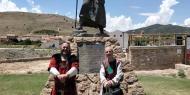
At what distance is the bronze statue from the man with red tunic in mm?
3950

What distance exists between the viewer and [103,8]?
11.0 m

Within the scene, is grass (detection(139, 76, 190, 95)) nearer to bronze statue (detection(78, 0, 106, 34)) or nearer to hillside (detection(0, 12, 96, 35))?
bronze statue (detection(78, 0, 106, 34))

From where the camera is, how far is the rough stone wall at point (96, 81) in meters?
10.4

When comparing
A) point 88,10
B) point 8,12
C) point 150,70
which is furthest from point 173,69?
point 8,12

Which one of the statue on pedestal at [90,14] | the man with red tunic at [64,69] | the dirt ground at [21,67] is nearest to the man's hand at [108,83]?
the man with red tunic at [64,69]

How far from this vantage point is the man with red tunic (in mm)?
6823

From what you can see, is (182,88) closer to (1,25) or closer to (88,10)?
(88,10)

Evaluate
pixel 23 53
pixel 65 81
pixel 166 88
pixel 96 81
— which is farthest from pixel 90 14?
pixel 23 53

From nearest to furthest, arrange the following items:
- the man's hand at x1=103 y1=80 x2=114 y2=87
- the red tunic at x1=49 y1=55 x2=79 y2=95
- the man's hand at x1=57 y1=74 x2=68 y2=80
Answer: the man's hand at x1=57 y1=74 x2=68 y2=80, the red tunic at x1=49 y1=55 x2=79 y2=95, the man's hand at x1=103 y1=80 x2=114 y2=87

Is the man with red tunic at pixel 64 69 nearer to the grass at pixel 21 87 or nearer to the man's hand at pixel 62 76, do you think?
the man's hand at pixel 62 76

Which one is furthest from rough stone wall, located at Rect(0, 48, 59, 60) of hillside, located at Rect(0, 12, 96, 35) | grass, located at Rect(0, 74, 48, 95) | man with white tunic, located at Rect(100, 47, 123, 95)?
hillside, located at Rect(0, 12, 96, 35)

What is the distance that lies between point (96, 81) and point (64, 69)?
3.61 meters

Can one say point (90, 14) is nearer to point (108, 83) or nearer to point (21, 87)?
point (108, 83)

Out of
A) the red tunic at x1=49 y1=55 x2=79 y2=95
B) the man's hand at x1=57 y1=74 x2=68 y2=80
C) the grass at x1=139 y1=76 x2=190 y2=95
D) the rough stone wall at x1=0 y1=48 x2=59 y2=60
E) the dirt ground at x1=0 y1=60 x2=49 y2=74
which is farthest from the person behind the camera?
the rough stone wall at x1=0 y1=48 x2=59 y2=60
